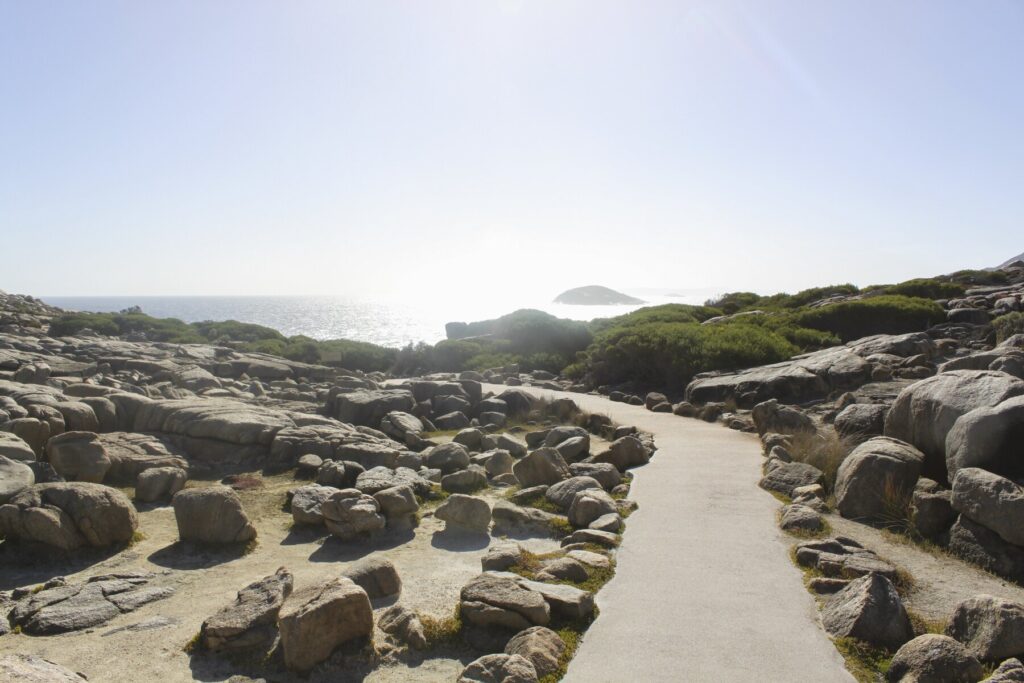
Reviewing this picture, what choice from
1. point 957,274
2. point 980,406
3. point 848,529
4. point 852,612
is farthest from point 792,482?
point 957,274

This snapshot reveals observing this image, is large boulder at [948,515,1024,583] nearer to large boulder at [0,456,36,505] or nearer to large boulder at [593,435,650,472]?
large boulder at [593,435,650,472]

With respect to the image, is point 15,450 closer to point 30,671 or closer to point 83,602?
point 83,602

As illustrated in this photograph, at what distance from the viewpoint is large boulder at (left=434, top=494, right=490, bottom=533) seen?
9094mm

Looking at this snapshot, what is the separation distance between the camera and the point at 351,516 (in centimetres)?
892

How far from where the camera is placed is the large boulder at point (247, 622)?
5.87 metres

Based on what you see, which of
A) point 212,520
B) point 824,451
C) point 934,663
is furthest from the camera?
point 824,451

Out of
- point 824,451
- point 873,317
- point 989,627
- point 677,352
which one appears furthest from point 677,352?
point 989,627

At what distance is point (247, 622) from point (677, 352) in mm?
18974

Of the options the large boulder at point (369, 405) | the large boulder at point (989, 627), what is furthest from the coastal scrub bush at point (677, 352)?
the large boulder at point (989, 627)

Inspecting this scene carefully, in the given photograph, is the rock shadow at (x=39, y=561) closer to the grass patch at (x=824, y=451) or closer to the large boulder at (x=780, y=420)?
the grass patch at (x=824, y=451)

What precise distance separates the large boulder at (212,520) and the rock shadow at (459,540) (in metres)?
2.39

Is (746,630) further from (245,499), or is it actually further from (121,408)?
(121,408)

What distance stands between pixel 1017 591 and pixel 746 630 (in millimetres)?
2861

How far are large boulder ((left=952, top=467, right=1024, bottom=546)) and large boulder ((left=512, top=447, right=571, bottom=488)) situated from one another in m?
5.56
